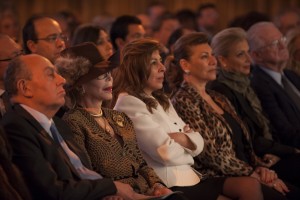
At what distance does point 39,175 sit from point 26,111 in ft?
1.13

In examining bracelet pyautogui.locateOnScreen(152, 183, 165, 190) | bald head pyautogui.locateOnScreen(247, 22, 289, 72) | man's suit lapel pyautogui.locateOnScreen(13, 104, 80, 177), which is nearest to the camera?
man's suit lapel pyautogui.locateOnScreen(13, 104, 80, 177)

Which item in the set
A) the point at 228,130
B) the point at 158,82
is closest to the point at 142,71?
the point at 158,82

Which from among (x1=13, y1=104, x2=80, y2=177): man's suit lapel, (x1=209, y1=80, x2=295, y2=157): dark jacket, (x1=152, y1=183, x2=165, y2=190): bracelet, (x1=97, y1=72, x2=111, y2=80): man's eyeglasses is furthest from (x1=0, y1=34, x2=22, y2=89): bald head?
(x1=209, y1=80, x2=295, y2=157): dark jacket

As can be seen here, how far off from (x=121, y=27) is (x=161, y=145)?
220 cm

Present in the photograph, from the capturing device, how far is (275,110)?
602 cm

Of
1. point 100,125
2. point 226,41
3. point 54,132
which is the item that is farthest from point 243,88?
point 54,132

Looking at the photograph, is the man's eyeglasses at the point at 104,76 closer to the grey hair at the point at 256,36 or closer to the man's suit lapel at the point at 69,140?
the man's suit lapel at the point at 69,140

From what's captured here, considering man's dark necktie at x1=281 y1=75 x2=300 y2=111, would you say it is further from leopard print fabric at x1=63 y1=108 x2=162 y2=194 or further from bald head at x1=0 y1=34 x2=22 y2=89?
bald head at x1=0 y1=34 x2=22 y2=89

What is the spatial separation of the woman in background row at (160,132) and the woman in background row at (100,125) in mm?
179

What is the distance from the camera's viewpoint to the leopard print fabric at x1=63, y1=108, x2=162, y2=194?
432 cm

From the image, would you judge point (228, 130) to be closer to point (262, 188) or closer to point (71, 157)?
point (262, 188)

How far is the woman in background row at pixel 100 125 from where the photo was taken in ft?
14.2

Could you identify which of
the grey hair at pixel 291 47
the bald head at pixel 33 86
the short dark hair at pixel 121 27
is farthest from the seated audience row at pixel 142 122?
the grey hair at pixel 291 47

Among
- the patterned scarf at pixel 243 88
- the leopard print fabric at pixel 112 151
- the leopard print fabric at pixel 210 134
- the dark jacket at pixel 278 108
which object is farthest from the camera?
the dark jacket at pixel 278 108
